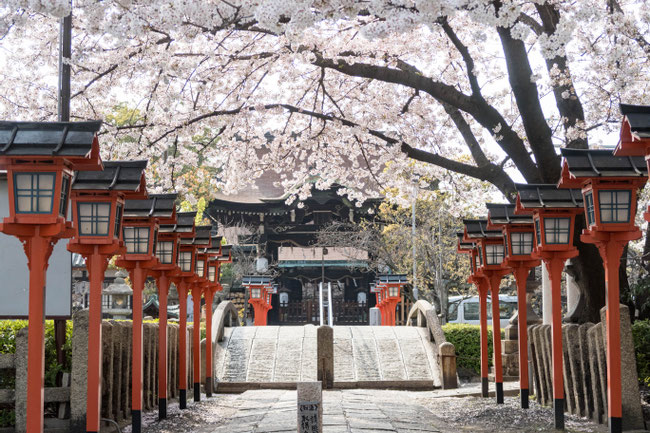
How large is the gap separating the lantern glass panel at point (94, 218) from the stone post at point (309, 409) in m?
2.59

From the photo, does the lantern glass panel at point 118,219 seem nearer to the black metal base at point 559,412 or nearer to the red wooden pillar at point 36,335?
the red wooden pillar at point 36,335

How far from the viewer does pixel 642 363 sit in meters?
9.25

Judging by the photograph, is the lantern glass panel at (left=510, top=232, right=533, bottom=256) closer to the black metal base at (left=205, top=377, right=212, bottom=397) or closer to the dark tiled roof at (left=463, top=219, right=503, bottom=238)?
the dark tiled roof at (left=463, top=219, right=503, bottom=238)

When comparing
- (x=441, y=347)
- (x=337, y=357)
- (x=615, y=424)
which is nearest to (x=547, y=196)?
(x=615, y=424)

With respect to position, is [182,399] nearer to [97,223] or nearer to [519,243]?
[97,223]

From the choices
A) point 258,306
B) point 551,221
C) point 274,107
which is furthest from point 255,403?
point 258,306

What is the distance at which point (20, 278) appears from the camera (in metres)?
9.45

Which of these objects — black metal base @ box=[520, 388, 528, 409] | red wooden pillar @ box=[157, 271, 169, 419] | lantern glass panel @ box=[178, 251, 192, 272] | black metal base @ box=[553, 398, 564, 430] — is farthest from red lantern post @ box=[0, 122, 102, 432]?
black metal base @ box=[520, 388, 528, 409]

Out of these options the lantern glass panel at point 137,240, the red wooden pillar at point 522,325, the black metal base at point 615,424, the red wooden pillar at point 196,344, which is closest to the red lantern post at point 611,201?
the black metal base at point 615,424

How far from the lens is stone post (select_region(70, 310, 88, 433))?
8.45m

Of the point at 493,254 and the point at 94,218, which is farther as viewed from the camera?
the point at 493,254

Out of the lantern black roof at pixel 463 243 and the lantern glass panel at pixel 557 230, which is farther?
the lantern black roof at pixel 463 243

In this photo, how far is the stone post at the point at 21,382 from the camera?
27.0 feet

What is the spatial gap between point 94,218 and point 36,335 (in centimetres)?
194
